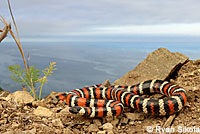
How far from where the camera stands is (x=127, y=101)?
5812 mm

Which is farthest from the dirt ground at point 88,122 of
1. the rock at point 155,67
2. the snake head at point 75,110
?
the rock at point 155,67

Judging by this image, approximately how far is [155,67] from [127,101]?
2.92 meters

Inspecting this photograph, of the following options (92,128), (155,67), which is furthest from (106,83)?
(92,128)

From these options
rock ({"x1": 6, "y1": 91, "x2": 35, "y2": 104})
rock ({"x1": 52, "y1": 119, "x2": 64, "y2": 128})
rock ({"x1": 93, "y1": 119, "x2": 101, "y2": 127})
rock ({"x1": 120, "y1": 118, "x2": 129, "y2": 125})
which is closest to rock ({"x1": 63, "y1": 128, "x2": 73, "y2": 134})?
rock ({"x1": 52, "y1": 119, "x2": 64, "y2": 128})

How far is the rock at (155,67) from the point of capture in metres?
7.87

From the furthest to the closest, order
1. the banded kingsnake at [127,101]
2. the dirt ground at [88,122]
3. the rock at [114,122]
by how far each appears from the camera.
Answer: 1. the banded kingsnake at [127,101]
2. the rock at [114,122]
3. the dirt ground at [88,122]

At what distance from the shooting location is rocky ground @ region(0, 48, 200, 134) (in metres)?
4.50

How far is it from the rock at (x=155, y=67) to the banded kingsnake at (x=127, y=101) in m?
1.06

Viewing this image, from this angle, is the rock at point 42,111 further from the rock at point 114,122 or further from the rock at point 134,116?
the rock at point 134,116

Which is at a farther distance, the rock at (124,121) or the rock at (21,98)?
the rock at (21,98)

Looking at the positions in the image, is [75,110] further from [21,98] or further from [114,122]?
[21,98]

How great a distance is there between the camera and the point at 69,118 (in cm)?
515

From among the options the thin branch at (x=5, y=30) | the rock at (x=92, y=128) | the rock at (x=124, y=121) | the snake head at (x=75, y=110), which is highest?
the thin branch at (x=5, y=30)

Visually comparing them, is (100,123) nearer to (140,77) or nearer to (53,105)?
(53,105)
